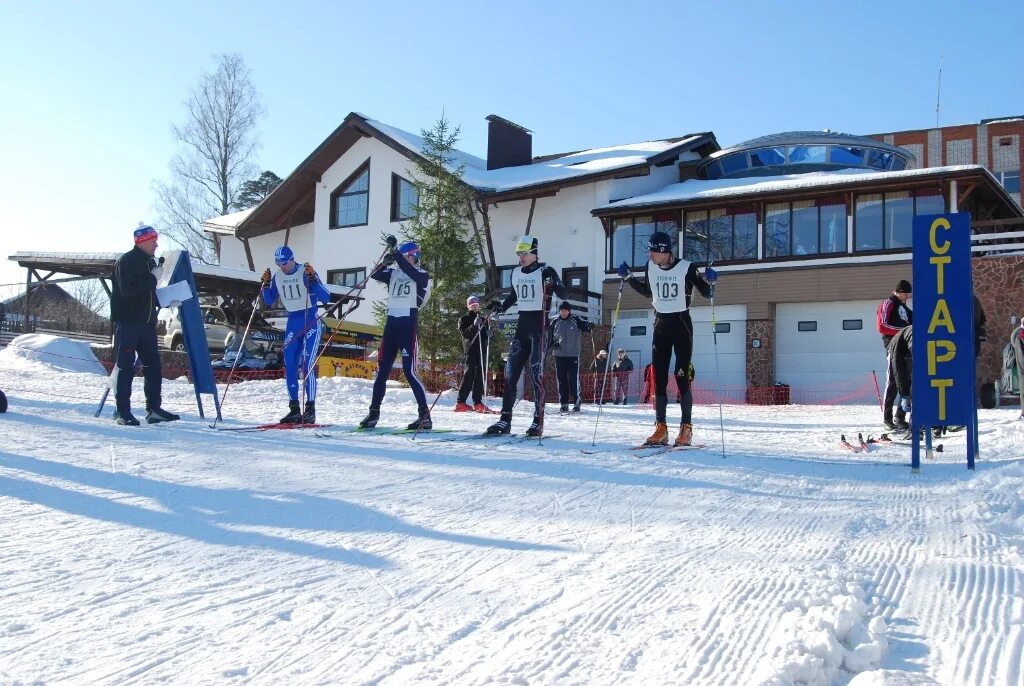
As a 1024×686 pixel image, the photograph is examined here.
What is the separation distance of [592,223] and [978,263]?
37.5 feet

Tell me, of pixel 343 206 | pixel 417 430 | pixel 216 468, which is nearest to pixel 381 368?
pixel 417 430

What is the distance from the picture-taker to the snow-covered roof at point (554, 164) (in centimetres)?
2725

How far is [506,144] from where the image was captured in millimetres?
33250

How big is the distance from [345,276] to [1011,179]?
34.3 meters

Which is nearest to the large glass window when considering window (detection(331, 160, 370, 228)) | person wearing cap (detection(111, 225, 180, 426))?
window (detection(331, 160, 370, 228))

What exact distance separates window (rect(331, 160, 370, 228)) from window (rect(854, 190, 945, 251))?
708 inches

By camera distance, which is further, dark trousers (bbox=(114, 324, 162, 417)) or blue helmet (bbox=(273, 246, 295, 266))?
blue helmet (bbox=(273, 246, 295, 266))

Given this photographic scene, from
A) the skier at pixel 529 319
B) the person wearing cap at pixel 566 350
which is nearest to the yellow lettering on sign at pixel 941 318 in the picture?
the skier at pixel 529 319

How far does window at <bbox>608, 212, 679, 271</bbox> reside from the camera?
2644cm

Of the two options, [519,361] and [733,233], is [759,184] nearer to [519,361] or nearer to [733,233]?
[733,233]

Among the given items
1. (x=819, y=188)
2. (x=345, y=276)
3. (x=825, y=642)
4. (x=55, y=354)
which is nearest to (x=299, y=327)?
(x=825, y=642)

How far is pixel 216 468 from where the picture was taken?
214 inches

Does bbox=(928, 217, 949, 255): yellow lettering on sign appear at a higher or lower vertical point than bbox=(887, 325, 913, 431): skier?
higher

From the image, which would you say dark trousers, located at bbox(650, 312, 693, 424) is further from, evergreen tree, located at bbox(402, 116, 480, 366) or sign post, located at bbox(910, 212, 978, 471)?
evergreen tree, located at bbox(402, 116, 480, 366)
